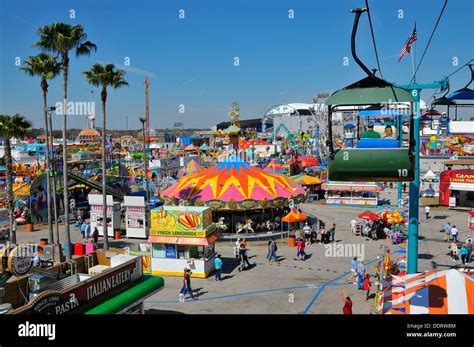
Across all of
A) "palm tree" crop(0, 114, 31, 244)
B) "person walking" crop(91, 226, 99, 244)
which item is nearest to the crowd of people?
"person walking" crop(91, 226, 99, 244)

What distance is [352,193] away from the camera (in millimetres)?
35031

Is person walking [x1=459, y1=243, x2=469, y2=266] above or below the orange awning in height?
below

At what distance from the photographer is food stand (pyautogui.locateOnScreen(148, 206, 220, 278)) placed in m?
17.4

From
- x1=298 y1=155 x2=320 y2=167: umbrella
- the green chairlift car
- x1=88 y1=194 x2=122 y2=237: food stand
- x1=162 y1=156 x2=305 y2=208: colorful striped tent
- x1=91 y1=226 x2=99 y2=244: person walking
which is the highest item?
the green chairlift car

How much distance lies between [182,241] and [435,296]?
35.5 feet

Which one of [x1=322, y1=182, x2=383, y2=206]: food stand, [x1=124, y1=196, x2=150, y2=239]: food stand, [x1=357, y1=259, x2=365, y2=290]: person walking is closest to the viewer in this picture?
[x1=357, y1=259, x2=365, y2=290]: person walking

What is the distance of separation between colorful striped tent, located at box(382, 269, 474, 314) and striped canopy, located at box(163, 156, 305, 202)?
15.7 m

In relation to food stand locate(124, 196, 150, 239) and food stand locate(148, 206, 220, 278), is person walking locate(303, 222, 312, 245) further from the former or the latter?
food stand locate(124, 196, 150, 239)

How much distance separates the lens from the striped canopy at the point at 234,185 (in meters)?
24.9

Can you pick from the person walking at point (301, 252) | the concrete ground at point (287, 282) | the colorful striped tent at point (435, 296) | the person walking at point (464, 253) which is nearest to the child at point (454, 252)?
the concrete ground at point (287, 282)

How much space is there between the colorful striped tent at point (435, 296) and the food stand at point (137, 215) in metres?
17.3

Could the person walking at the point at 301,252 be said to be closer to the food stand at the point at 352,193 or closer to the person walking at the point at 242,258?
the person walking at the point at 242,258

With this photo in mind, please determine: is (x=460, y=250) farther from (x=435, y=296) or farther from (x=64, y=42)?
(x=64, y=42)

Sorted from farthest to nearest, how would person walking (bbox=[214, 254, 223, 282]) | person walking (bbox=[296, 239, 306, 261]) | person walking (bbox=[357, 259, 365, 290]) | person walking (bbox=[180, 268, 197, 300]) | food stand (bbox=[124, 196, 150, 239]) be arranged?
food stand (bbox=[124, 196, 150, 239]) → person walking (bbox=[296, 239, 306, 261]) → person walking (bbox=[214, 254, 223, 282]) → person walking (bbox=[357, 259, 365, 290]) → person walking (bbox=[180, 268, 197, 300])
